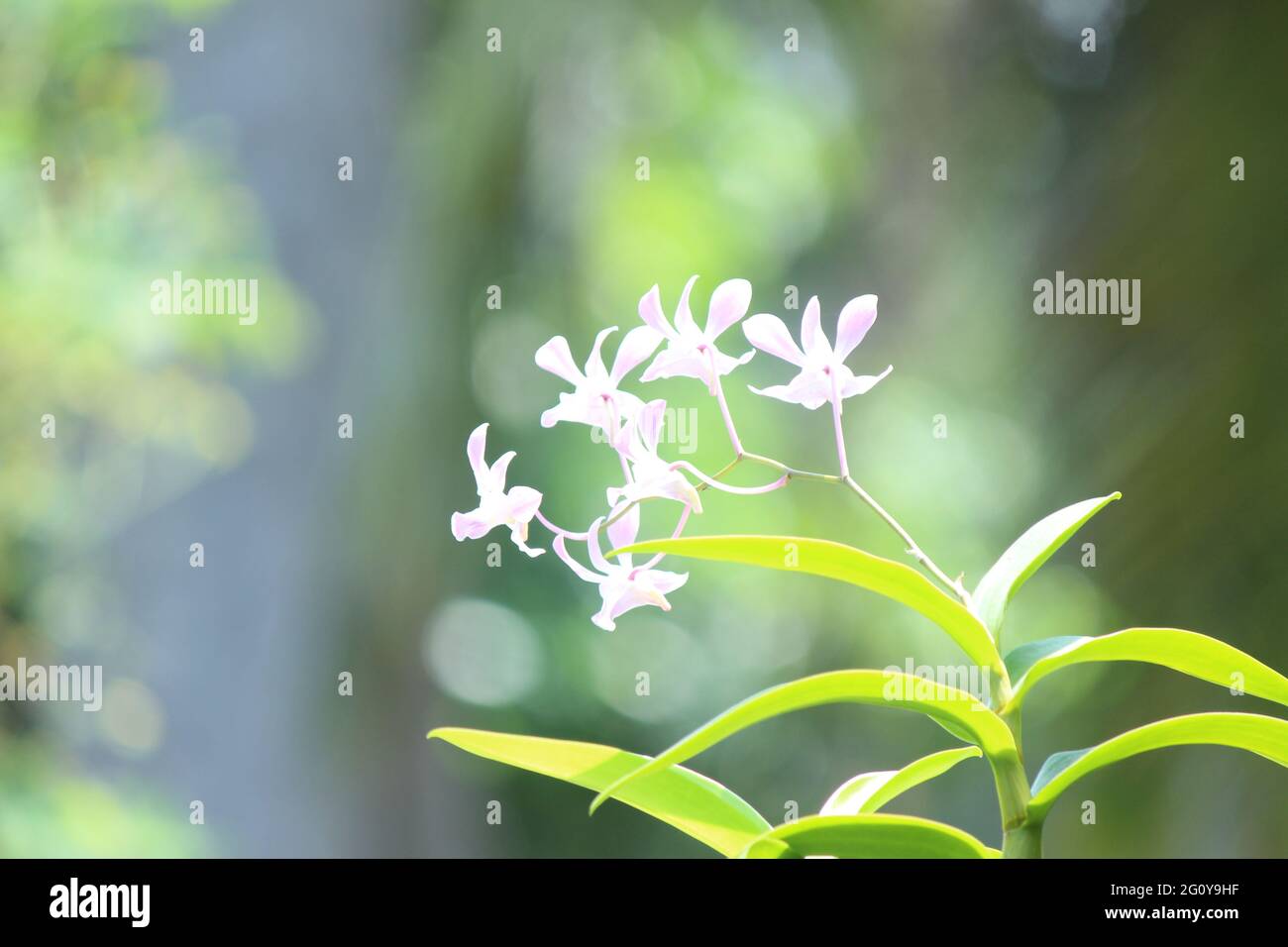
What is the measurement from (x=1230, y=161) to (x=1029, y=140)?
64 cm

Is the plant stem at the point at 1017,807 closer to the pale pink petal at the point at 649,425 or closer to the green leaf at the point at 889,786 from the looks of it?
the green leaf at the point at 889,786

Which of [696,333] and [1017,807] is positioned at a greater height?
[696,333]

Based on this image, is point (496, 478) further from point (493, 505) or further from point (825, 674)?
point (825, 674)

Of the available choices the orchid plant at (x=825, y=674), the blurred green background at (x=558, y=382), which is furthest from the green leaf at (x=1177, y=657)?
the blurred green background at (x=558, y=382)

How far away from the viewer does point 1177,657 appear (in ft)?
1.05

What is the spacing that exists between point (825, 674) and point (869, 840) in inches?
2.6

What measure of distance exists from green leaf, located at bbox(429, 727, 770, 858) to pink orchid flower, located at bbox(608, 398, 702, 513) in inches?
2.8

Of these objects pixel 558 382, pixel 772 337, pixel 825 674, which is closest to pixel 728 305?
pixel 772 337

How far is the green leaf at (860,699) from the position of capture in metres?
0.28

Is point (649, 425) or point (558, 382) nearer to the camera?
point (649, 425)

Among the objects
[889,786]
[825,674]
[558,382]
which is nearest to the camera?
[825,674]

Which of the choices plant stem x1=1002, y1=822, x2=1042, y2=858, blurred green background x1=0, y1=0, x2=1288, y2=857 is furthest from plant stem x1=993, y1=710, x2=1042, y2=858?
blurred green background x1=0, y1=0, x2=1288, y2=857

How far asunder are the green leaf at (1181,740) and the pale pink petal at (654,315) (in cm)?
17

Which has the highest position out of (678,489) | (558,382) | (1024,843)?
(558,382)
